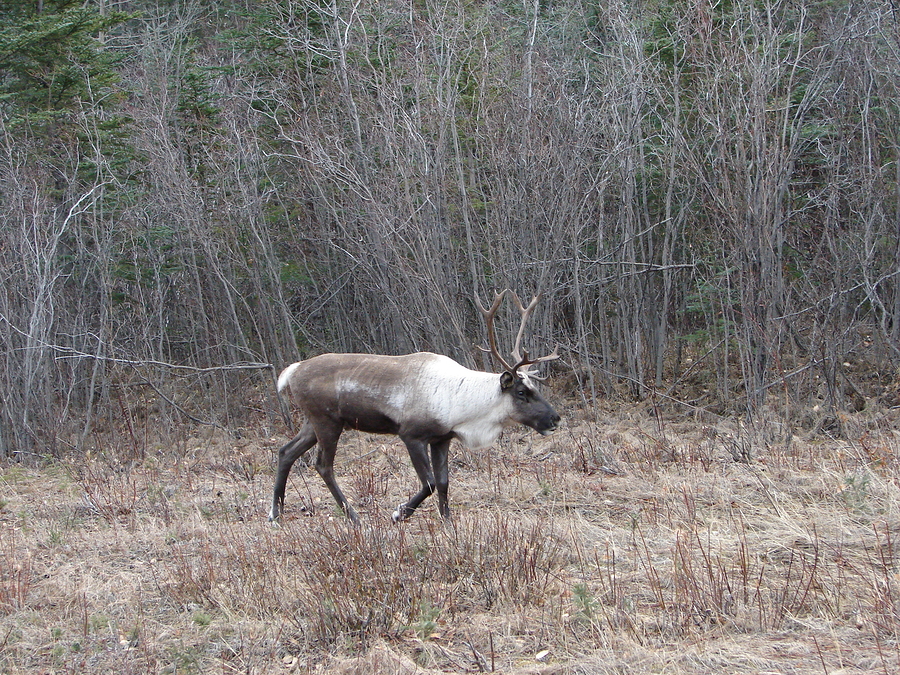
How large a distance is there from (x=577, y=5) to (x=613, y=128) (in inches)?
165

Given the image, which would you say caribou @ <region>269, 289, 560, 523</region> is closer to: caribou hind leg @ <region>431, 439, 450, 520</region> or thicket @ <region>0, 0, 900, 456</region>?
caribou hind leg @ <region>431, 439, 450, 520</region>

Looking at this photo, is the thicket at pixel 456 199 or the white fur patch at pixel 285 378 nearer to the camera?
the white fur patch at pixel 285 378

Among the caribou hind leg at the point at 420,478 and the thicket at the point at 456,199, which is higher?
the thicket at the point at 456,199

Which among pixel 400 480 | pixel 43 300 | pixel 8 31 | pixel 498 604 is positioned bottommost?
pixel 400 480

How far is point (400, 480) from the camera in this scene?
8.71 m

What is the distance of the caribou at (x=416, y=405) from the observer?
704 cm

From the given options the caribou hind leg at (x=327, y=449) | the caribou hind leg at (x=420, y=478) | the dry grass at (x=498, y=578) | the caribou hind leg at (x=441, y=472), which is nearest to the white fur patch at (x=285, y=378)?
the caribou hind leg at (x=327, y=449)

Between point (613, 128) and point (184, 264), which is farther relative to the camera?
point (184, 264)

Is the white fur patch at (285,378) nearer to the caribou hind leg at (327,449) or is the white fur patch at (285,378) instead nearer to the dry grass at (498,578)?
the caribou hind leg at (327,449)

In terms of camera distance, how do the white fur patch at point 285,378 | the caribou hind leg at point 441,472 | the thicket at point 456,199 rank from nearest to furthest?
1. the caribou hind leg at point 441,472
2. the white fur patch at point 285,378
3. the thicket at point 456,199

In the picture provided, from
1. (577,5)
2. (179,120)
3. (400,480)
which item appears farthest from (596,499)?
(179,120)

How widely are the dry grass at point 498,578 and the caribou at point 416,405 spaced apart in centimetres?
44

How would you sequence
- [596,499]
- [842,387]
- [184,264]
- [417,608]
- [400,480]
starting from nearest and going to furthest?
[417,608] → [596,499] → [400,480] → [842,387] → [184,264]

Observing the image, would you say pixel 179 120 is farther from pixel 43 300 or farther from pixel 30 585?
pixel 30 585
